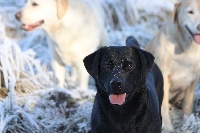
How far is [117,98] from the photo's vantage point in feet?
9.63

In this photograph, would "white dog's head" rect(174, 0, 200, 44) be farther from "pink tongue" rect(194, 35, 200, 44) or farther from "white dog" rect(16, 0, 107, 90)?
"white dog" rect(16, 0, 107, 90)

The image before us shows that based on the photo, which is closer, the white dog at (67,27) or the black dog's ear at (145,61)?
the black dog's ear at (145,61)

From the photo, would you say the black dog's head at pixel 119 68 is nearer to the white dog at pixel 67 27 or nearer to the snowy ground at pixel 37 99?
the snowy ground at pixel 37 99

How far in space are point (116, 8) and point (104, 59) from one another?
3669 millimetres

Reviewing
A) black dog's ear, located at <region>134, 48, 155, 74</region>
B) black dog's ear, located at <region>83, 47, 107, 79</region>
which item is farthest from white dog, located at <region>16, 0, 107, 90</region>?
black dog's ear, located at <region>134, 48, 155, 74</region>

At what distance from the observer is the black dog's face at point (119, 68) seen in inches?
114

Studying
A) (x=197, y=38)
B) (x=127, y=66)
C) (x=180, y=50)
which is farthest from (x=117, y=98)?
(x=180, y=50)

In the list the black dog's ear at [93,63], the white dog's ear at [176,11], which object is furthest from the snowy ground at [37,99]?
the black dog's ear at [93,63]

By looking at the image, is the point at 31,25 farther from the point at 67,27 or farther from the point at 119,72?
the point at 119,72

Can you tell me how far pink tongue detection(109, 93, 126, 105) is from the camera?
2932mm

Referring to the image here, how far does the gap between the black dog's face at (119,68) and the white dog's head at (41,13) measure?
5.33 feet

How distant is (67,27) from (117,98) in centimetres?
190

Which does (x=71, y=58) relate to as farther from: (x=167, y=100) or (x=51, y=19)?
(x=167, y=100)

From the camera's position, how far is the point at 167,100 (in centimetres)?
446
